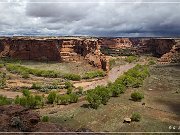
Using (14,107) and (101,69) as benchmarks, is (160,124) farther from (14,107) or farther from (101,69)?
(101,69)

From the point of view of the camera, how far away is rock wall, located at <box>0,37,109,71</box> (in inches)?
3859

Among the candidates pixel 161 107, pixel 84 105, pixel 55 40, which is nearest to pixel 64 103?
pixel 84 105

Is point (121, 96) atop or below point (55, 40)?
below

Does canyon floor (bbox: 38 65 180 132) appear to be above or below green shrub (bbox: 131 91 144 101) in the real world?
below

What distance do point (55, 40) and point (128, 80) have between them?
37953 millimetres

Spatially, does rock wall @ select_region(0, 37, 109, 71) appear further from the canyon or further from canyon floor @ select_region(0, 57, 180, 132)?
canyon floor @ select_region(0, 57, 180, 132)

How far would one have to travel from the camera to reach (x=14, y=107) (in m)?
28.3

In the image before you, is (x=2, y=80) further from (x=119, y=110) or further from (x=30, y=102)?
(x=119, y=110)

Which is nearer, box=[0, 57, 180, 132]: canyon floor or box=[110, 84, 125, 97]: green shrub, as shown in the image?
box=[0, 57, 180, 132]: canyon floor

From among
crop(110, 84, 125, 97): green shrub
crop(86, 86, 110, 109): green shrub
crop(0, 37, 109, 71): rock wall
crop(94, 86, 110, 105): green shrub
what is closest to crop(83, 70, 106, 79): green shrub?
crop(0, 37, 109, 71): rock wall

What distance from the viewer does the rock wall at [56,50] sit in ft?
322

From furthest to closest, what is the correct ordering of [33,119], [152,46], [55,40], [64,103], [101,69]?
[152,46], [55,40], [101,69], [64,103], [33,119]

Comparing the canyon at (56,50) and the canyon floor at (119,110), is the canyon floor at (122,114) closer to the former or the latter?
the canyon floor at (119,110)

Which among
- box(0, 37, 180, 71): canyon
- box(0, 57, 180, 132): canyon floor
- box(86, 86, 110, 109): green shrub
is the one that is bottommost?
box(0, 57, 180, 132): canyon floor
